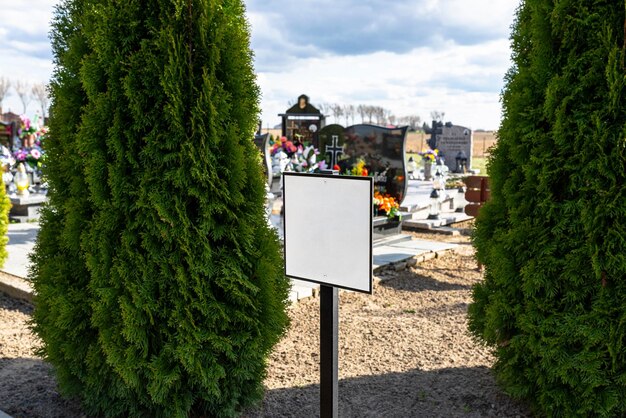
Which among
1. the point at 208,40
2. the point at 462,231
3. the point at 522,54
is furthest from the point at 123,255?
the point at 462,231

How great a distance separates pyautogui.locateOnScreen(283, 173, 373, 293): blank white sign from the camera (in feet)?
7.68

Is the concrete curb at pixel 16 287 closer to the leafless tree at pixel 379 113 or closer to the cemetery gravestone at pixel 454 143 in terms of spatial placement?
the cemetery gravestone at pixel 454 143

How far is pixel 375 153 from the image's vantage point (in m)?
9.86

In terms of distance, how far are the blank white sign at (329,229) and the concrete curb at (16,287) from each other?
163 inches

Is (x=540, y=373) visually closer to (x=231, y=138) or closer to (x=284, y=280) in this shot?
(x=284, y=280)

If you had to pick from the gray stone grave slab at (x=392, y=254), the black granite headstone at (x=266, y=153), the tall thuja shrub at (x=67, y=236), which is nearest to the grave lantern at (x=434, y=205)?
the gray stone grave slab at (x=392, y=254)

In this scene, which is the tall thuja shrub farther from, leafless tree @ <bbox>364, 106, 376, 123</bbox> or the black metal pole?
leafless tree @ <bbox>364, 106, 376, 123</bbox>

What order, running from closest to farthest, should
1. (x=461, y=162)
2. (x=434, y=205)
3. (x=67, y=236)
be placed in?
(x=67, y=236) < (x=434, y=205) < (x=461, y=162)

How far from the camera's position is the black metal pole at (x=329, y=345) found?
256 centimetres

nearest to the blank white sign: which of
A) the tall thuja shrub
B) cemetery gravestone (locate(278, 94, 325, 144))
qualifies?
the tall thuja shrub

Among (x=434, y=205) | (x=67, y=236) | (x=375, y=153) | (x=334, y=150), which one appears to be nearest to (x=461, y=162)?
(x=434, y=205)

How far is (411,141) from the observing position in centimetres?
6569

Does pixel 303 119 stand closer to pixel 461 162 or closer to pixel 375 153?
pixel 375 153

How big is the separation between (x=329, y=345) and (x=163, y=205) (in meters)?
1.04
